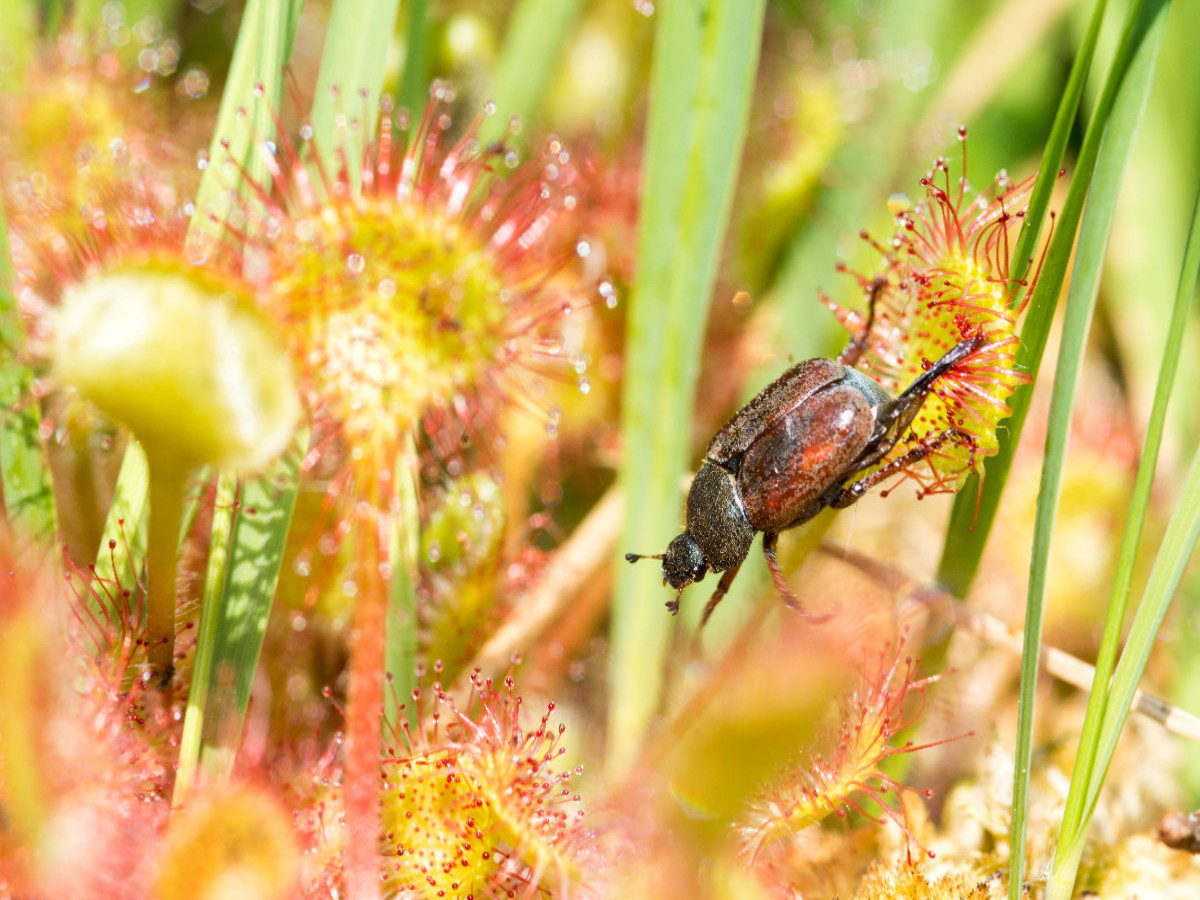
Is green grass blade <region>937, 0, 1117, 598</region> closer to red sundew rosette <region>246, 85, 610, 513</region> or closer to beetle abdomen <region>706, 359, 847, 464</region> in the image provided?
beetle abdomen <region>706, 359, 847, 464</region>

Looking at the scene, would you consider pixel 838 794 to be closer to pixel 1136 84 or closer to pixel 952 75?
pixel 1136 84

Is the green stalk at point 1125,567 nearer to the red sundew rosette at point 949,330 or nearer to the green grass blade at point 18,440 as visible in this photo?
the red sundew rosette at point 949,330

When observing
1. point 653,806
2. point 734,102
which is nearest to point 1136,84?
point 734,102

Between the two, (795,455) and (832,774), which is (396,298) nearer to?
(795,455)

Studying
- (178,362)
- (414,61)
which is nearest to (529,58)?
(414,61)

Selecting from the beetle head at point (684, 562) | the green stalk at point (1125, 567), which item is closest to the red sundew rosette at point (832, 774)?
the green stalk at point (1125, 567)

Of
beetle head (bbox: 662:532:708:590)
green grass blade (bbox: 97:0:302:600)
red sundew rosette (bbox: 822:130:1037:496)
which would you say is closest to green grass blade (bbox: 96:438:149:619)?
green grass blade (bbox: 97:0:302:600)
